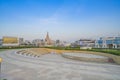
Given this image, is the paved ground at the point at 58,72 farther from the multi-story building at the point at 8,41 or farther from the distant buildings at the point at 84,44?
the distant buildings at the point at 84,44

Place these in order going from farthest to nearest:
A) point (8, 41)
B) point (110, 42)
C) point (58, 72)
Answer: point (110, 42) < point (8, 41) < point (58, 72)

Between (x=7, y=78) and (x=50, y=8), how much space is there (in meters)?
12.7

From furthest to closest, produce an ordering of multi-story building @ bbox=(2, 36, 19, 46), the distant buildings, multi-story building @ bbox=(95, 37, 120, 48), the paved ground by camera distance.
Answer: the distant buildings → multi-story building @ bbox=(95, 37, 120, 48) → multi-story building @ bbox=(2, 36, 19, 46) → the paved ground

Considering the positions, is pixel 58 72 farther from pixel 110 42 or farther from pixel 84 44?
pixel 84 44

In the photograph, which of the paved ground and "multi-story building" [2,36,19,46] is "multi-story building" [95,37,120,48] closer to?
"multi-story building" [2,36,19,46]

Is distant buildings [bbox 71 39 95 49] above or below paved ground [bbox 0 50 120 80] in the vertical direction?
above

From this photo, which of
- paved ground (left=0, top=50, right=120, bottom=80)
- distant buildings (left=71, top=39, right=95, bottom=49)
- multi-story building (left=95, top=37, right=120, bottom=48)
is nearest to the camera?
paved ground (left=0, top=50, right=120, bottom=80)

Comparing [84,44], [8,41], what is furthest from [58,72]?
[84,44]

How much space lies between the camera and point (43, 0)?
14.8m

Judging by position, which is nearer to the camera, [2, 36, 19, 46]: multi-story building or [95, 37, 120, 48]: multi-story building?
[2, 36, 19, 46]: multi-story building

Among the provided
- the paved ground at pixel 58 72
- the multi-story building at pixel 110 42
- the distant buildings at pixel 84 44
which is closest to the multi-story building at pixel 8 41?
the distant buildings at pixel 84 44

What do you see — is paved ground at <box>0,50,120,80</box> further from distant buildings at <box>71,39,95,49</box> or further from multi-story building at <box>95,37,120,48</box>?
multi-story building at <box>95,37,120,48</box>

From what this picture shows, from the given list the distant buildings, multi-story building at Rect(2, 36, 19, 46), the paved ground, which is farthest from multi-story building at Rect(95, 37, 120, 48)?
the paved ground

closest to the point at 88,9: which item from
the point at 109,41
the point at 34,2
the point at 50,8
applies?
the point at 50,8
